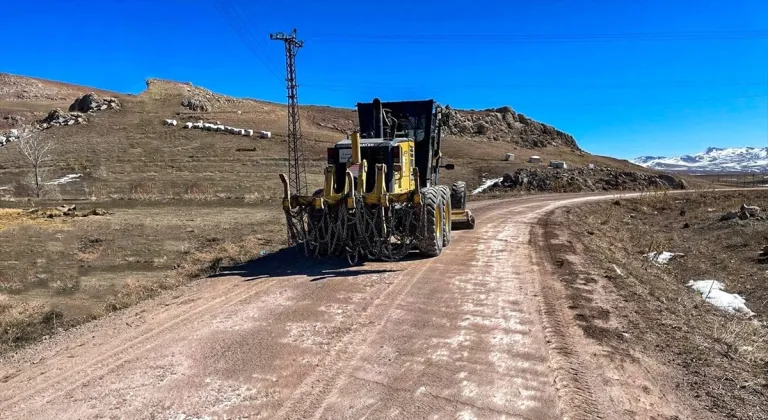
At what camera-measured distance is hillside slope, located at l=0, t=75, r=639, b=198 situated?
116 feet

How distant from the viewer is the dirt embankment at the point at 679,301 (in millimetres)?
4715

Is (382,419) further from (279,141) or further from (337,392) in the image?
(279,141)

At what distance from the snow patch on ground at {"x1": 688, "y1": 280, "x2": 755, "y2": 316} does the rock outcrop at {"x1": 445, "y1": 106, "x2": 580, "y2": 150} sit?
220 feet

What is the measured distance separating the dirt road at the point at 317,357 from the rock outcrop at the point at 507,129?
71782 mm

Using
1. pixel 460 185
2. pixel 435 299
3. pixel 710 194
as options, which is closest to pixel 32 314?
pixel 435 299

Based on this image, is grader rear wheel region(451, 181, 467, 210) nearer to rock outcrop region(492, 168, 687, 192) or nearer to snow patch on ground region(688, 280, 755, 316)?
snow patch on ground region(688, 280, 755, 316)

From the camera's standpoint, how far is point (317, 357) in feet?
17.3

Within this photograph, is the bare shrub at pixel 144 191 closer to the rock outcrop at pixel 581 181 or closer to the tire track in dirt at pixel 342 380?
the rock outcrop at pixel 581 181

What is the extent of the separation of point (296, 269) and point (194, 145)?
1791 inches

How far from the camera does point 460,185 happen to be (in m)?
16.2

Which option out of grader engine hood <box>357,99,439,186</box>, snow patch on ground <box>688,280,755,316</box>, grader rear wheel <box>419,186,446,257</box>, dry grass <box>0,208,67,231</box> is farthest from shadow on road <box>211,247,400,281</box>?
dry grass <box>0,208,67,231</box>

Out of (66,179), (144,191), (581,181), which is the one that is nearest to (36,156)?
(66,179)

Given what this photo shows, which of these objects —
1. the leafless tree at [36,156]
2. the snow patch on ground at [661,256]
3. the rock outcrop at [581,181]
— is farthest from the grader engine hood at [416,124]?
the leafless tree at [36,156]

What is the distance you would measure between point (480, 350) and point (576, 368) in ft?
A: 3.10
